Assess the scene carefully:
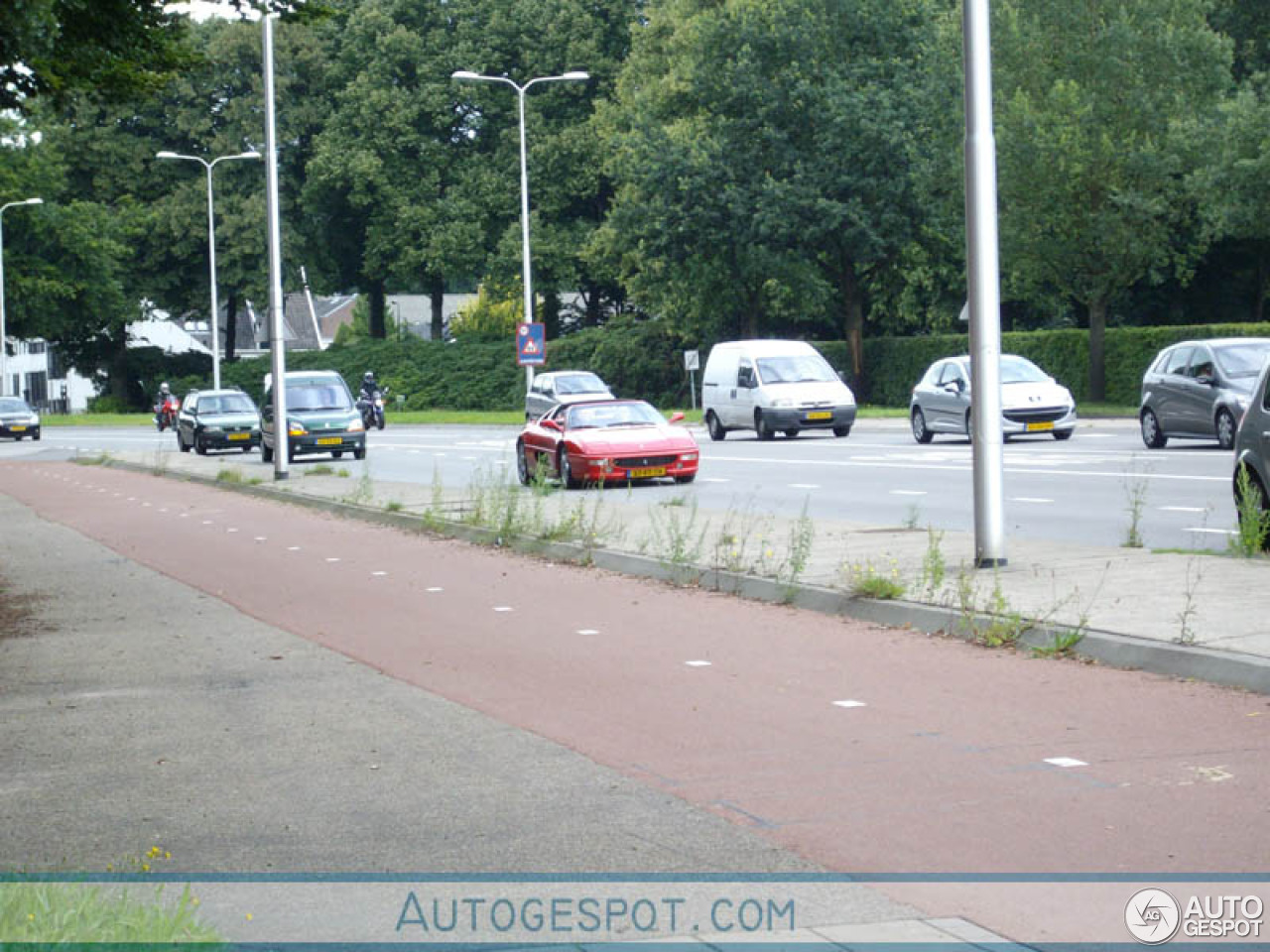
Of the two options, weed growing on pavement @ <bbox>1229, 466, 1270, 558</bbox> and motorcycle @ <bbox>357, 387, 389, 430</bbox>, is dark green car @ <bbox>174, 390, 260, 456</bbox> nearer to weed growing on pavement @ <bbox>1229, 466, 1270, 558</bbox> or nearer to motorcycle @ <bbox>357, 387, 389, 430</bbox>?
motorcycle @ <bbox>357, 387, 389, 430</bbox>

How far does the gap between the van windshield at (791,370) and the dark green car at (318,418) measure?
27.2 ft

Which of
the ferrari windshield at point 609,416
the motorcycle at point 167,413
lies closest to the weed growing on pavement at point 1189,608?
the ferrari windshield at point 609,416

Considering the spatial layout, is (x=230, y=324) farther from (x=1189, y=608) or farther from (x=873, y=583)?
(x=1189, y=608)

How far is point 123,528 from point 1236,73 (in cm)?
4247

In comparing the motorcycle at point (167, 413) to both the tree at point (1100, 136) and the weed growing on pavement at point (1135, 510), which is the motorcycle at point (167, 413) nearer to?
the tree at point (1100, 136)

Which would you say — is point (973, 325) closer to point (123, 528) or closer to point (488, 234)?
point (123, 528)

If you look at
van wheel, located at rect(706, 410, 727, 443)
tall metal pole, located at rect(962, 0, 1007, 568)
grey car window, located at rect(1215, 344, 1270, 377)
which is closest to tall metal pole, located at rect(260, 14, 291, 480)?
van wheel, located at rect(706, 410, 727, 443)

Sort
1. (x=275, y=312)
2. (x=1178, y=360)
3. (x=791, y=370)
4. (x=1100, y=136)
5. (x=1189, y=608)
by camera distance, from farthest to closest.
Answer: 1. (x=1100, y=136)
2. (x=791, y=370)
3. (x=275, y=312)
4. (x=1178, y=360)
5. (x=1189, y=608)

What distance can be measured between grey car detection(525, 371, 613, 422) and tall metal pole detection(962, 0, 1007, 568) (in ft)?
96.9

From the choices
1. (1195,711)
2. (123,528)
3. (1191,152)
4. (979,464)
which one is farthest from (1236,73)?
(1195,711)

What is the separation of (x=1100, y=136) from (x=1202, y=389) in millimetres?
20957

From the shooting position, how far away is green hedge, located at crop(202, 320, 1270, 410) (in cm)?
4591

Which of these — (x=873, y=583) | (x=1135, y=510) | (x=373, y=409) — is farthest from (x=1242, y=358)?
(x=373, y=409)

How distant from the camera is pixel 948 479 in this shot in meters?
23.3
